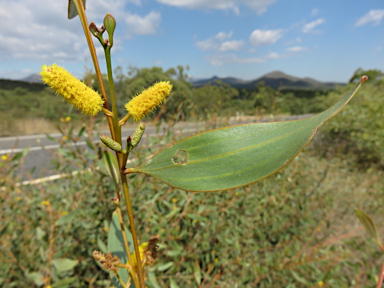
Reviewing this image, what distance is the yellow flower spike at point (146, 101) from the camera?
246mm

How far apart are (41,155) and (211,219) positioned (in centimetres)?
423

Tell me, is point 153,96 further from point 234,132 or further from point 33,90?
point 33,90

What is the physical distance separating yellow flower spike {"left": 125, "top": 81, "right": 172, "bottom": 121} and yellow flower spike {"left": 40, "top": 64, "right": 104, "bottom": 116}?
34 mm

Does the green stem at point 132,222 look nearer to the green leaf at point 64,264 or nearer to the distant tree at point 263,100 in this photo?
the green leaf at point 64,264

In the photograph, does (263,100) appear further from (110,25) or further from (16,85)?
(16,85)

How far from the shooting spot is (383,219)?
2.05m

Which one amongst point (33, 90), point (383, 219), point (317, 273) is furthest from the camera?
point (33, 90)

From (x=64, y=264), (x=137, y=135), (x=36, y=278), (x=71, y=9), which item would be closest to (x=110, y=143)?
(x=137, y=135)

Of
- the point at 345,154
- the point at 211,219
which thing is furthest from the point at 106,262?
the point at 345,154

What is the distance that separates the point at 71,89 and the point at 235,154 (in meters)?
0.19

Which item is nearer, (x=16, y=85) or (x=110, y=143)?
(x=110, y=143)

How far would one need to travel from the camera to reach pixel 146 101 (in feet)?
0.82

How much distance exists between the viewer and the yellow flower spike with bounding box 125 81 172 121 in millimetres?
246

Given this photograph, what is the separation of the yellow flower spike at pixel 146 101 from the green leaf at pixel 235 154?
5 cm
